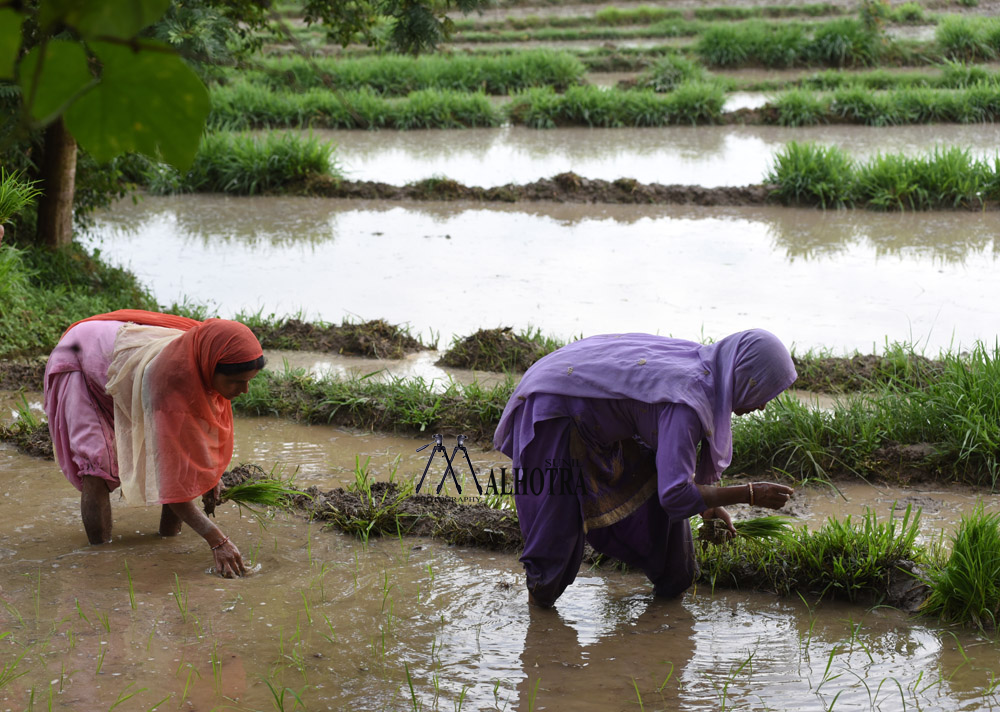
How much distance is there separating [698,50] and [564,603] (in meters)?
15.9

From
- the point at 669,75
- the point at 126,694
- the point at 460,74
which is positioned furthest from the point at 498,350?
the point at 460,74

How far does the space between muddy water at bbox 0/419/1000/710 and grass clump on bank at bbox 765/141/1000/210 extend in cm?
601

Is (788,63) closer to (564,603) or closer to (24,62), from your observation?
(564,603)

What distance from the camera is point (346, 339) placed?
6211 millimetres

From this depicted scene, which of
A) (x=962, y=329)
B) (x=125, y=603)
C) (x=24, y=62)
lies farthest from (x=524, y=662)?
(x=962, y=329)

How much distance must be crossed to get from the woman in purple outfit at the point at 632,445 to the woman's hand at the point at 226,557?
107 centimetres

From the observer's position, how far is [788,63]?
1684 cm

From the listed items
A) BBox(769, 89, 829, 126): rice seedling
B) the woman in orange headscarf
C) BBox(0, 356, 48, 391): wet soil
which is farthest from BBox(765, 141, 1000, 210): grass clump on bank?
the woman in orange headscarf

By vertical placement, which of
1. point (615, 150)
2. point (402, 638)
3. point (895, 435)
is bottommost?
point (402, 638)

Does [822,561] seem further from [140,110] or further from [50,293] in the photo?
[50,293]

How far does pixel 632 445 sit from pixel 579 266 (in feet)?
15.6

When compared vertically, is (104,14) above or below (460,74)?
below

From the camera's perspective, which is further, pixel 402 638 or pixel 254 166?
pixel 254 166

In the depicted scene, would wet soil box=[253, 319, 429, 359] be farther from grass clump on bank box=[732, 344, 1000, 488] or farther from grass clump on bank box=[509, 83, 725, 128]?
grass clump on bank box=[509, 83, 725, 128]
